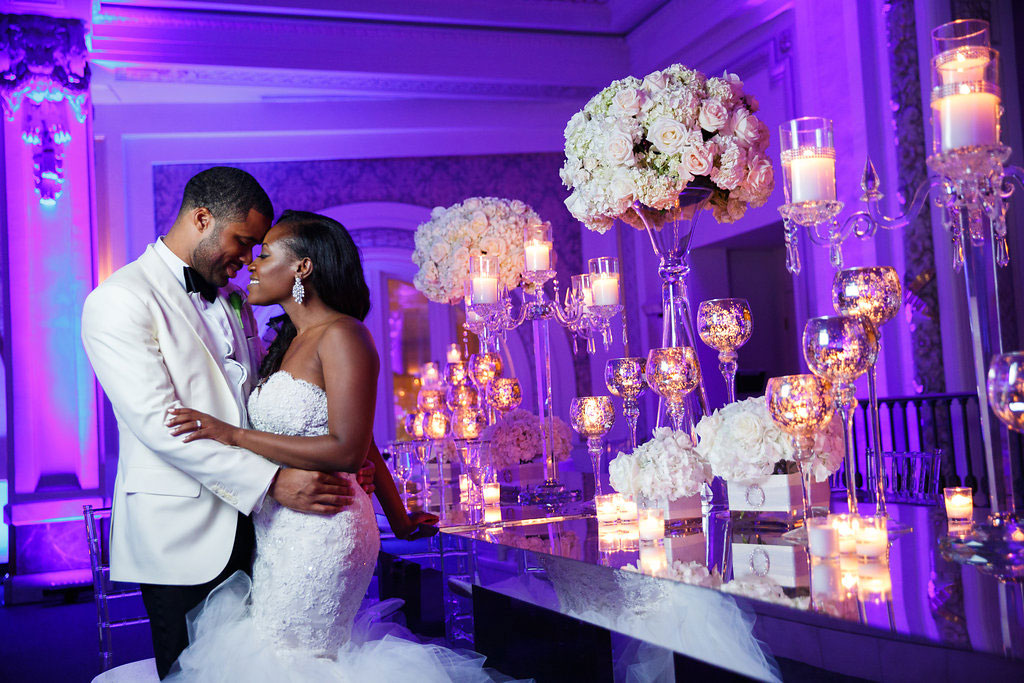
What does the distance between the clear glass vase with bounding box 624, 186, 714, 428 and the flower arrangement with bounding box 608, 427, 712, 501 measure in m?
0.45

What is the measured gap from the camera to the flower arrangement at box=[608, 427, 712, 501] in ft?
6.68

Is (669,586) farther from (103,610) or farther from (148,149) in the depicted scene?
(148,149)

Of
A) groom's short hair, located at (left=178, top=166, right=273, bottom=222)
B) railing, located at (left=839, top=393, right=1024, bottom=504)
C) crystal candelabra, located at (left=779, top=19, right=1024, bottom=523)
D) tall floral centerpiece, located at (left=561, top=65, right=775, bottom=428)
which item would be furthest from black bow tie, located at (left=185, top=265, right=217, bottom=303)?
railing, located at (left=839, top=393, right=1024, bottom=504)

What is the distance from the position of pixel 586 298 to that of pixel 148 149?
21.8ft

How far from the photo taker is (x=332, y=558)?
2086mm

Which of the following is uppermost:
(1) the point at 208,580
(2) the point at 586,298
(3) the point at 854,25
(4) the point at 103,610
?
(3) the point at 854,25

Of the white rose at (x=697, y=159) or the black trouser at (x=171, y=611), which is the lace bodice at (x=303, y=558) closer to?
the black trouser at (x=171, y=611)

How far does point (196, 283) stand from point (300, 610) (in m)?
0.83

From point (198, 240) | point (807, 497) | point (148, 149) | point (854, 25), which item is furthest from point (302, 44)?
point (807, 497)

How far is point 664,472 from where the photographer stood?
2039 millimetres

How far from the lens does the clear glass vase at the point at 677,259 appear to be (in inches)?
100

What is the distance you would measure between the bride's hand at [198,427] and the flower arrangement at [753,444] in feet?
3.39

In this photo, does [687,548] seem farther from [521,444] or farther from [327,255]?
[521,444]

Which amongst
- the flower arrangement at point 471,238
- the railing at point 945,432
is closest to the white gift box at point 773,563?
the flower arrangement at point 471,238
